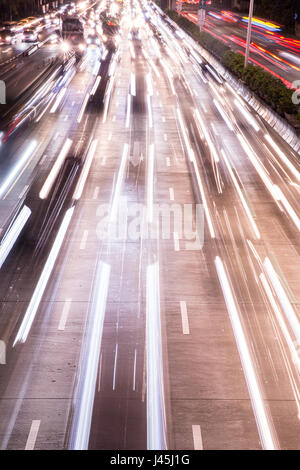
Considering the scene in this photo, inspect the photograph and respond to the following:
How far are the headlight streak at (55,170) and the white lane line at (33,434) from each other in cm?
1219

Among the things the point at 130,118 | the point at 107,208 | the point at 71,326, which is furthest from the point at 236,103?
the point at 71,326

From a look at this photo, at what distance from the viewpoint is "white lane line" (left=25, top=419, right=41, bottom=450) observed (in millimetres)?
9389

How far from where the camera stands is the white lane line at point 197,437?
9.43 meters

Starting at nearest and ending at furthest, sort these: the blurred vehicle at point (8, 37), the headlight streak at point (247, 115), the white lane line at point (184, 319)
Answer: the white lane line at point (184, 319), the headlight streak at point (247, 115), the blurred vehicle at point (8, 37)

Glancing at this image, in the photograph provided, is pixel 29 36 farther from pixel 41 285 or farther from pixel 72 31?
pixel 41 285

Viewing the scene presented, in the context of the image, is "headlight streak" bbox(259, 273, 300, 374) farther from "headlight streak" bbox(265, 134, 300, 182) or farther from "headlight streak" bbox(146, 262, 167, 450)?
"headlight streak" bbox(265, 134, 300, 182)

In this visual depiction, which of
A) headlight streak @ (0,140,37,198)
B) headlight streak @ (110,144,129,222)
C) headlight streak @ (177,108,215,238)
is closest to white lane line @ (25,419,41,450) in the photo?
headlight streak @ (177,108,215,238)

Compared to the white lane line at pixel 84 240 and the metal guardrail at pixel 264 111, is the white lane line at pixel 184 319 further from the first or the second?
the metal guardrail at pixel 264 111

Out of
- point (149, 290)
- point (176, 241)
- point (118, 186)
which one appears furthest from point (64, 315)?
point (118, 186)

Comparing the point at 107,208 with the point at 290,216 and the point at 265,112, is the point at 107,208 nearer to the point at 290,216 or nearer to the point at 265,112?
the point at 290,216

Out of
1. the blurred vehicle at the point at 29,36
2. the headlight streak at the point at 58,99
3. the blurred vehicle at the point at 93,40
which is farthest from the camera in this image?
the blurred vehicle at the point at 93,40

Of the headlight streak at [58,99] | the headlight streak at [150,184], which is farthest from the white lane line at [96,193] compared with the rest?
the headlight streak at [58,99]

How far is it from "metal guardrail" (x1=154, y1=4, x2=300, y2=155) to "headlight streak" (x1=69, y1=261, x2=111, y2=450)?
652 inches
